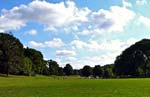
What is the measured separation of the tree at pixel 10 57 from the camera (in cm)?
13000

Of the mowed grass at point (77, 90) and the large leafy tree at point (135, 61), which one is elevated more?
the large leafy tree at point (135, 61)

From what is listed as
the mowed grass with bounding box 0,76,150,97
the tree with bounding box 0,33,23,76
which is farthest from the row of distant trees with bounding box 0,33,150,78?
the mowed grass with bounding box 0,76,150,97

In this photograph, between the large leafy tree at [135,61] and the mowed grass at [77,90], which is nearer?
the mowed grass at [77,90]

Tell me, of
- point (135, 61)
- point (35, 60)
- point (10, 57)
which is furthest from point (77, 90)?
point (35, 60)

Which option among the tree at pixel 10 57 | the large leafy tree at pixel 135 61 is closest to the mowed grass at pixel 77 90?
the tree at pixel 10 57

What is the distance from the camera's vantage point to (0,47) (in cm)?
13375

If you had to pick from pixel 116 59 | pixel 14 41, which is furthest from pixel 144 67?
pixel 14 41

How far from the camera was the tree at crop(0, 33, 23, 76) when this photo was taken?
130000mm

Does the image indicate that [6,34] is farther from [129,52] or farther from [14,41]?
[129,52]

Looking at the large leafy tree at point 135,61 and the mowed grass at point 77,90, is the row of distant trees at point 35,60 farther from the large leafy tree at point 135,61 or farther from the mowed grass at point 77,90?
the mowed grass at point 77,90

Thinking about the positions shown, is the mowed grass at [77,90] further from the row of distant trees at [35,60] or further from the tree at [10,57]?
the row of distant trees at [35,60]

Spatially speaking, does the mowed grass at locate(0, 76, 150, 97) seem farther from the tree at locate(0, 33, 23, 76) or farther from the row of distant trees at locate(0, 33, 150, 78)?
the row of distant trees at locate(0, 33, 150, 78)

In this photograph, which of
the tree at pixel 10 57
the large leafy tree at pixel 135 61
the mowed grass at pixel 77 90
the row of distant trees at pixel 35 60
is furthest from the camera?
the large leafy tree at pixel 135 61

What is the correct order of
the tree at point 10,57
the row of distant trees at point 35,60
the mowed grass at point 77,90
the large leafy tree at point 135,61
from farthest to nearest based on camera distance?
the large leafy tree at point 135,61, the row of distant trees at point 35,60, the tree at point 10,57, the mowed grass at point 77,90
